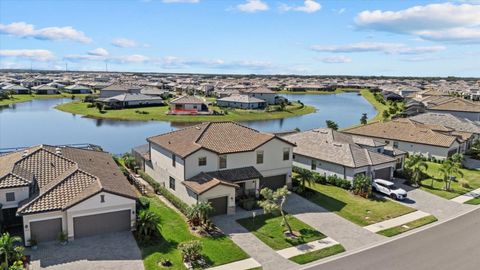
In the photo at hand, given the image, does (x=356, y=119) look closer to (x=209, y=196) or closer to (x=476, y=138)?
(x=476, y=138)

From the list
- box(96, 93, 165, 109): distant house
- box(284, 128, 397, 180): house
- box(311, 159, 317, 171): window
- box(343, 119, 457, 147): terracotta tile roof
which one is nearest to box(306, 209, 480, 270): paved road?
box(284, 128, 397, 180): house

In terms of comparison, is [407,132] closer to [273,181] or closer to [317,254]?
[273,181]

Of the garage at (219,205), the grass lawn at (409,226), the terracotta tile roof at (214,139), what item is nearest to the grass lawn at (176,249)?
the garage at (219,205)

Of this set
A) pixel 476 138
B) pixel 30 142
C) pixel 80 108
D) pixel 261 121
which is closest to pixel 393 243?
pixel 476 138

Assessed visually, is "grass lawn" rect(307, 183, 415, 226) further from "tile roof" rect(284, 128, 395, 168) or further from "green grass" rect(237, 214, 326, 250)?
"green grass" rect(237, 214, 326, 250)

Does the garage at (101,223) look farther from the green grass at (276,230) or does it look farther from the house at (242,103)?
the house at (242,103)

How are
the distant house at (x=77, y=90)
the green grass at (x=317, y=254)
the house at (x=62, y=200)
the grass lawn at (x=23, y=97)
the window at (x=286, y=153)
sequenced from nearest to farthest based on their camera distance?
the green grass at (x=317, y=254) → the house at (x=62, y=200) → the window at (x=286, y=153) → the grass lawn at (x=23, y=97) → the distant house at (x=77, y=90)
